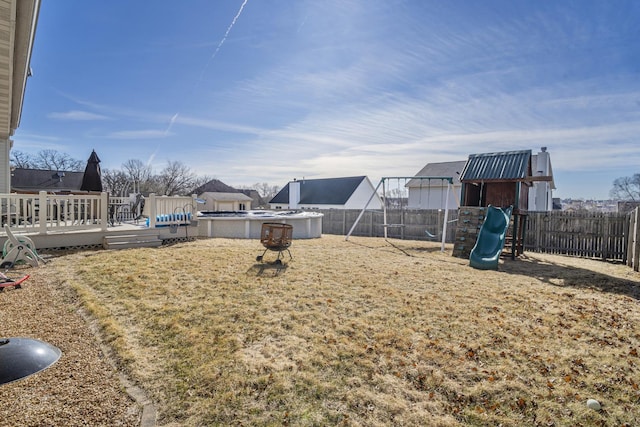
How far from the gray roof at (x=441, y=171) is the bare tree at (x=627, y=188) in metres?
31.9

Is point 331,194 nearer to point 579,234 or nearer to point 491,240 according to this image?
point 579,234

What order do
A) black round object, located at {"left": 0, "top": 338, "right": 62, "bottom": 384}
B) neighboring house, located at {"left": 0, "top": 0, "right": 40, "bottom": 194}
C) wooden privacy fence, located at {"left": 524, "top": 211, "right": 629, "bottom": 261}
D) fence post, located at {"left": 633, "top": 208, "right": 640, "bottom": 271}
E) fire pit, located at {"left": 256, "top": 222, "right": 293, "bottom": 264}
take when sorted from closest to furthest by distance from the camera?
black round object, located at {"left": 0, "top": 338, "right": 62, "bottom": 384}
neighboring house, located at {"left": 0, "top": 0, "right": 40, "bottom": 194}
fire pit, located at {"left": 256, "top": 222, "right": 293, "bottom": 264}
fence post, located at {"left": 633, "top": 208, "right": 640, "bottom": 271}
wooden privacy fence, located at {"left": 524, "top": 211, "right": 629, "bottom": 261}

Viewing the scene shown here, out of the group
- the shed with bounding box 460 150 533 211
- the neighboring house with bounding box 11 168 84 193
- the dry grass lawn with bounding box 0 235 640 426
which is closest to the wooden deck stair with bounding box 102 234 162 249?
the dry grass lawn with bounding box 0 235 640 426

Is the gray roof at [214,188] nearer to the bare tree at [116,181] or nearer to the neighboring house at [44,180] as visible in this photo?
the bare tree at [116,181]

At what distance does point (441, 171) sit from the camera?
2662cm

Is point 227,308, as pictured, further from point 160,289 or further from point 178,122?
point 178,122

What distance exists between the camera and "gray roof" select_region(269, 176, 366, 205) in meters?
32.5

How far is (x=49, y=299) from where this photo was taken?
4887mm

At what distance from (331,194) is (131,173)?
1106 inches

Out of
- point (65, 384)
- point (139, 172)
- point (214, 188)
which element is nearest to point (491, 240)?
point (65, 384)

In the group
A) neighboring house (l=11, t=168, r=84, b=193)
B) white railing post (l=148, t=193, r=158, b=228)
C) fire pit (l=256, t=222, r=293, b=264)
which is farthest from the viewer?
neighboring house (l=11, t=168, r=84, b=193)

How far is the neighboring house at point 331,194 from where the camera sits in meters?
32.3

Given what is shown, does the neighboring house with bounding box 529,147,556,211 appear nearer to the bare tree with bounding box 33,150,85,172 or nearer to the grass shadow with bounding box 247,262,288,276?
the grass shadow with bounding box 247,262,288,276

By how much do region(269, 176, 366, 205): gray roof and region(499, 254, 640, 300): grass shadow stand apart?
75.3 feet
